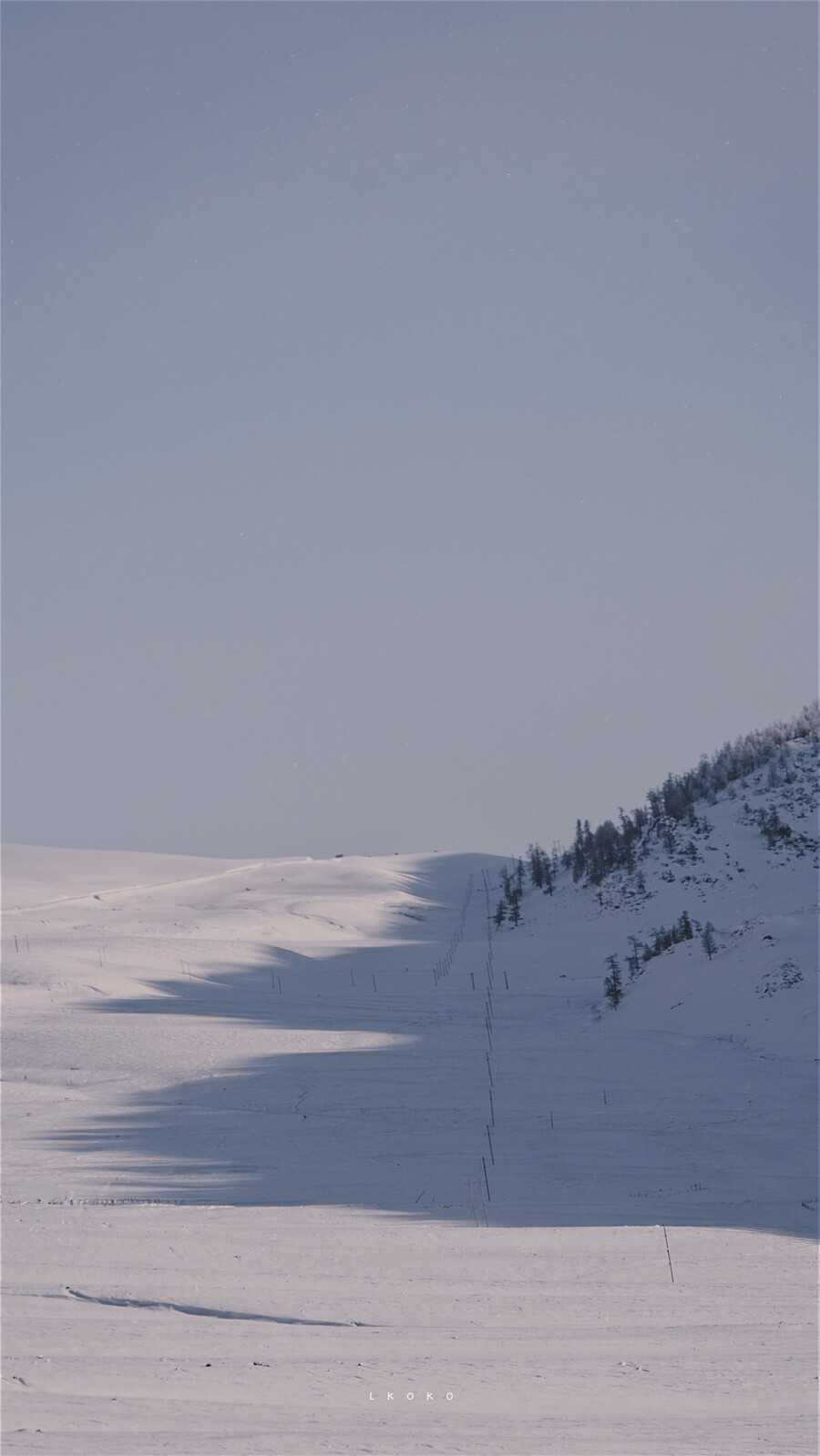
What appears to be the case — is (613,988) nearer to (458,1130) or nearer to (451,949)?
(451,949)

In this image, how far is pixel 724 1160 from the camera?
13500mm

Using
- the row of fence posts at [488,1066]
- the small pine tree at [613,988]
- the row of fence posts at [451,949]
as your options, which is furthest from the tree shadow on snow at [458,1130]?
the row of fence posts at [451,949]

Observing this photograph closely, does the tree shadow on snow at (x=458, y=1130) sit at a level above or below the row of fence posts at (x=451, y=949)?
below

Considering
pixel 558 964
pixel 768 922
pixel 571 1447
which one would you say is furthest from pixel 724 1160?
pixel 558 964

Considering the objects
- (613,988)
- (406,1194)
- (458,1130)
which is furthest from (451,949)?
(406,1194)

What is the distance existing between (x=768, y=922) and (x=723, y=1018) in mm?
3853

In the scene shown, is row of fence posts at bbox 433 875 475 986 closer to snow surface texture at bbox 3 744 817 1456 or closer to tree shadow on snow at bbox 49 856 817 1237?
snow surface texture at bbox 3 744 817 1456

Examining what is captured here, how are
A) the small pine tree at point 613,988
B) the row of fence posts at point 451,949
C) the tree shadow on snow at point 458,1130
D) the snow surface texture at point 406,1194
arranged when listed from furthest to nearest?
the row of fence posts at point 451,949 < the small pine tree at point 613,988 < the tree shadow on snow at point 458,1130 < the snow surface texture at point 406,1194

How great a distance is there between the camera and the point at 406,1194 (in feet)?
39.3

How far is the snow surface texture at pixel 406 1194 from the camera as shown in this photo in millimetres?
5535

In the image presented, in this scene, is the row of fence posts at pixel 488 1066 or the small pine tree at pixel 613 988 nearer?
the row of fence posts at pixel 488 1066

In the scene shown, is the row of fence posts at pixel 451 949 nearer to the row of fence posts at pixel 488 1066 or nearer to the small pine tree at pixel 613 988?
the row of fence posts at pixel 488 1066

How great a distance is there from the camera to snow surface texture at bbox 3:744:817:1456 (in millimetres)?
5535

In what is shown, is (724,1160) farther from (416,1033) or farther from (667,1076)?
(416,1033)
